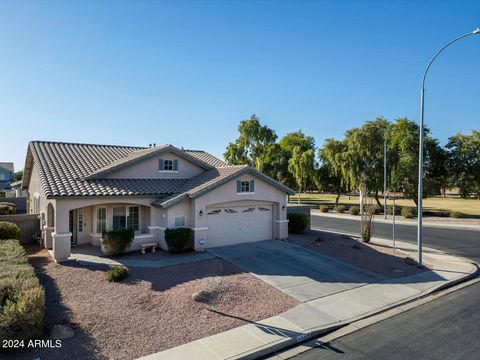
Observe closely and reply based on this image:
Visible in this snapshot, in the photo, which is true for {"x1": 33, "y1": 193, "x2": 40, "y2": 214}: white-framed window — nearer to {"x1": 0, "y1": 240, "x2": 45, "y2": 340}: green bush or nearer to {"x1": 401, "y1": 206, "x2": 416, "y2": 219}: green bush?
{"x1": 0, "y1": 240, "x2": 45, "y2": 340}: green bush

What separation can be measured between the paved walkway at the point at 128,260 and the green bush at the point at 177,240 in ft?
1.57

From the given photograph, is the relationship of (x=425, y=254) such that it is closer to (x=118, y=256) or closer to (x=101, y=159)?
(x=118, y=256)

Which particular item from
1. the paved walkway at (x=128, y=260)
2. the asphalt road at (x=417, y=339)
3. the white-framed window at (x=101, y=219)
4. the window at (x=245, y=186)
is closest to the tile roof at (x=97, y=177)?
the window at (x=245, y=186)

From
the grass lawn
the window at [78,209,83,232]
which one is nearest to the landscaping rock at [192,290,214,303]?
the window at [78,209,83,232]

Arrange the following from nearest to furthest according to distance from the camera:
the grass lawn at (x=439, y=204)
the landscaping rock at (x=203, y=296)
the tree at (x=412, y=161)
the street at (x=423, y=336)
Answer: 1. the street at (x=423, y=336)
2. the landscaping rock at (x=203, y=296)
3. the tree at (x=412, y=161)
4. the grass lawn at (x=439, y=204)

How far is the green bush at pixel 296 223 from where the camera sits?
2211 centimetres

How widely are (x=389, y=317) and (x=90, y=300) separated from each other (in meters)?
9.26

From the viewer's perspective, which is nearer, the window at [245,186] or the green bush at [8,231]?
the green bush at [8,231]

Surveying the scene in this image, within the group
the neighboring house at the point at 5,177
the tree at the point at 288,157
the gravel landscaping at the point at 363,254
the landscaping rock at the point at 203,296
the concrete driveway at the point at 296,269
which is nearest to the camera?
the landscaping rock at the point at 203,296

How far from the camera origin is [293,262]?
596 inches

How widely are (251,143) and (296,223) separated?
73.2 feet

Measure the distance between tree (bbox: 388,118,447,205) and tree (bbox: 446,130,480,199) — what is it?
1.19 metres

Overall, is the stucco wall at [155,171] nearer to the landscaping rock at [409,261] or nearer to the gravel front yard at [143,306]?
the gravel front yard at [143,306]

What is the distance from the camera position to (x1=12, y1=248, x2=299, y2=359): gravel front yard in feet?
25.7
